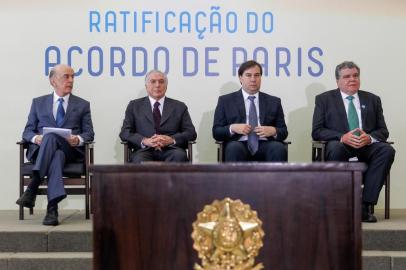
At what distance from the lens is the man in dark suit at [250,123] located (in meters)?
4.98

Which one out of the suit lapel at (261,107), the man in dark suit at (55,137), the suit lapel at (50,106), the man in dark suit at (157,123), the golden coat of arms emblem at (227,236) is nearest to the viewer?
the golden coat of arms emblem at (227,236)

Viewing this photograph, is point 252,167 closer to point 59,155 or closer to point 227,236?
point 227,236

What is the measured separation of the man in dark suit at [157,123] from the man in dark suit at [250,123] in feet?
0.87

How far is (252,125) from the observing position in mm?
5230

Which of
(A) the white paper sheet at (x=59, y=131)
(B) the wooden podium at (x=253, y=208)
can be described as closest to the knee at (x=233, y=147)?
(A) the white paper sheet at (x=59, y=131)

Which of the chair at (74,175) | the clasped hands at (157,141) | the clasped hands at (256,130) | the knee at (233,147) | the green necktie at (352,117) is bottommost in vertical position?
the chair at (74,175)

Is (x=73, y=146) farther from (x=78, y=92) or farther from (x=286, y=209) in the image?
(x=286, y=209)

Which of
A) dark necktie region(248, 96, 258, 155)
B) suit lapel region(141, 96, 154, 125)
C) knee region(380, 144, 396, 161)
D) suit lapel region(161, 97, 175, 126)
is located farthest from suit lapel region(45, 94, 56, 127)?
knee region(380, 144, 396, 161)

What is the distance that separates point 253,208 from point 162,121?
319cm

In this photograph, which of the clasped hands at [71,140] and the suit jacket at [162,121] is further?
the suit jacket at [162,121]

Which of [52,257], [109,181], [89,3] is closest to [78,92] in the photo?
[89,3]

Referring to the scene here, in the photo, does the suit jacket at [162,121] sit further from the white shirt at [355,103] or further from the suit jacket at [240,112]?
the white shirt at [355,103]

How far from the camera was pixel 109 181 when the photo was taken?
2141 mm

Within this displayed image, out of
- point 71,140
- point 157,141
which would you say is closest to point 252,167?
point 157,141
